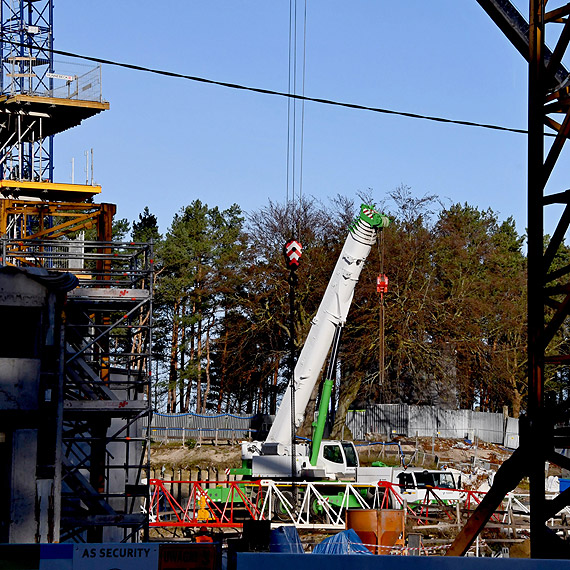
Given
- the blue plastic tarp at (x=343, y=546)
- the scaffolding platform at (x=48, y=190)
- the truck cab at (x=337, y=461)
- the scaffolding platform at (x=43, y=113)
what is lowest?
the truck cab at (x=337, y=461)

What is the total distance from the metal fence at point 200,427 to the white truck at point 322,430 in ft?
71.3

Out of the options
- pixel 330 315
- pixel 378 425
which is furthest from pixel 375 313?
pixel 330 315

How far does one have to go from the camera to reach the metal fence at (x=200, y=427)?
5331 centimetres

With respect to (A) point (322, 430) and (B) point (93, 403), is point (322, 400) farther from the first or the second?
(B) point (93, 403)

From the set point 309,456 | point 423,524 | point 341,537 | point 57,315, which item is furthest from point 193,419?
point 341,537

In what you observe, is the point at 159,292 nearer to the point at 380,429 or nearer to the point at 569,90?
the point at 380,429

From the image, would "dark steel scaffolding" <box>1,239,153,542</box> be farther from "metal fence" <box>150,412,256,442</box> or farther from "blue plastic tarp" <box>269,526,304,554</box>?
"metal fence" <box>150,412,256,442</box>

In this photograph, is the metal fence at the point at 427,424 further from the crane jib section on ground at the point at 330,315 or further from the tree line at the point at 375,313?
the crane jib section on ground at the point at 330,315

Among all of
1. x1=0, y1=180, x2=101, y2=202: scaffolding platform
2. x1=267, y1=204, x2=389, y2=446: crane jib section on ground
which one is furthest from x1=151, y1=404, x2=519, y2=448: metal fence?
x1=0, y1=180, x2=101, y2=202: scaffolding platform

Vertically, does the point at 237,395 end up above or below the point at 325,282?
below

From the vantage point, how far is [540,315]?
1278 cm

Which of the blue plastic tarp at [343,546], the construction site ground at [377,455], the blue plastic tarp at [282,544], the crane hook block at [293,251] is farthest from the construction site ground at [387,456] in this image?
the blue plastic tarp at [282,544]

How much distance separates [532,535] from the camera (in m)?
12.3

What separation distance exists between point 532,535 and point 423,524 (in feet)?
46.8
